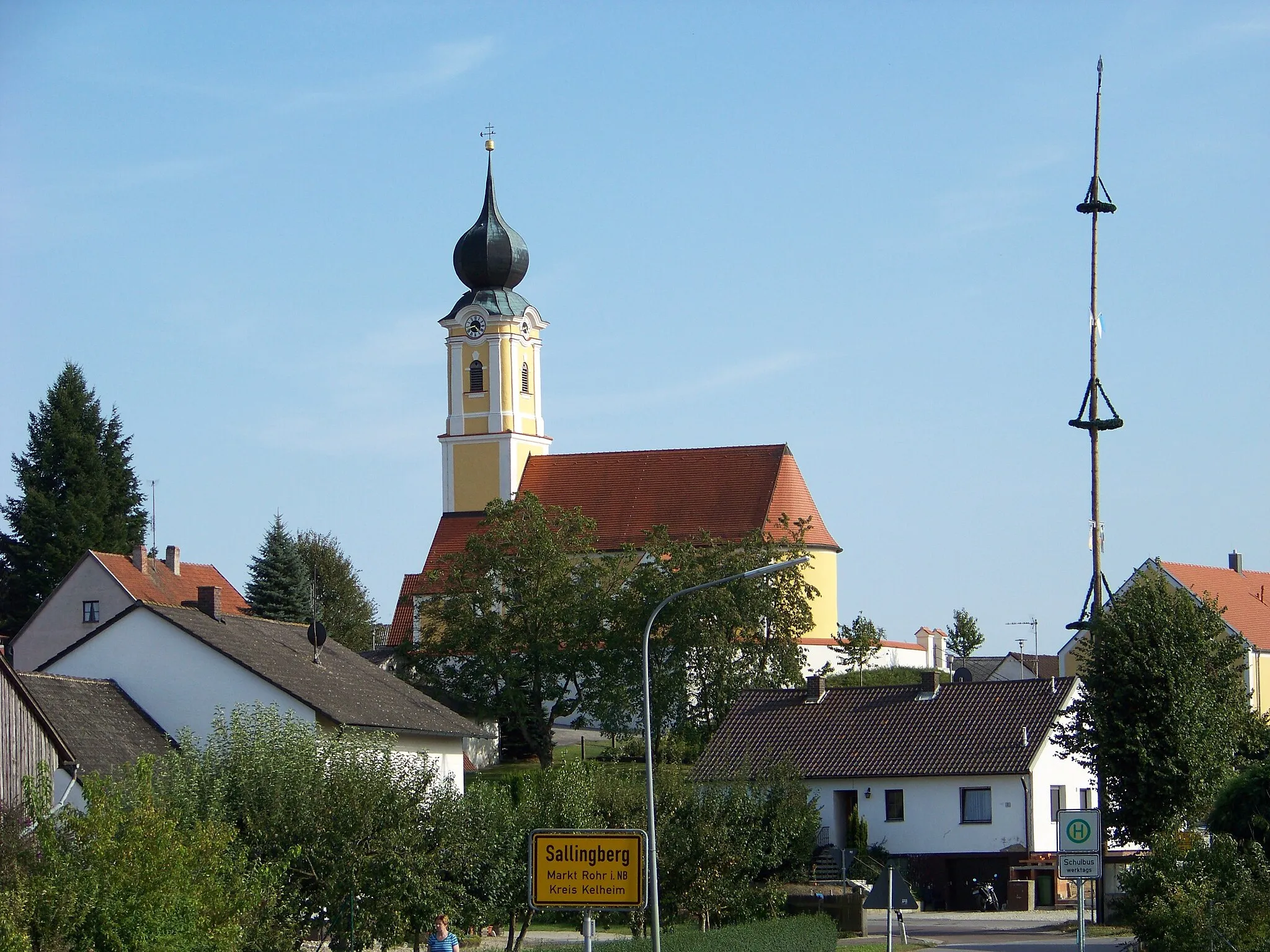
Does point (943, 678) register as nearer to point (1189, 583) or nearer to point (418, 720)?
point (1189, 583)

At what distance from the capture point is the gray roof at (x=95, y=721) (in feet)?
104

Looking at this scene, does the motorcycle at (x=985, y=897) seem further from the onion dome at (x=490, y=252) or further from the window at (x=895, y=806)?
the onion dome at (x=490, y=252)

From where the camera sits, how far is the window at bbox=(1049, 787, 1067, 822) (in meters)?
45.7

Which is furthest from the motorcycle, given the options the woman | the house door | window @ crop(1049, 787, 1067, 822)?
the woman

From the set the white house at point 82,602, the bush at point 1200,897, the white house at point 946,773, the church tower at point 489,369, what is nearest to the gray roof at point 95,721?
the white house at point 946,773

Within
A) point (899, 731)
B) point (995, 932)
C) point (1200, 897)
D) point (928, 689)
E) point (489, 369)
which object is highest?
point (489, 369)

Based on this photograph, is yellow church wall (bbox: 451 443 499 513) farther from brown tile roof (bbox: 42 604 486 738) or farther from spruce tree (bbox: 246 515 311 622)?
brown tile roof (bbox: 42 604 486 738)

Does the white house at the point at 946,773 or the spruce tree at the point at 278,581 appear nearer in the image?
the white house at the point at 946,773

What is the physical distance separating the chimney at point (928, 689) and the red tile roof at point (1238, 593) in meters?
28.4

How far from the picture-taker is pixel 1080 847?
2228cm

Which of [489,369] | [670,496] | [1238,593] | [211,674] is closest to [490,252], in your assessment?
[489,369]

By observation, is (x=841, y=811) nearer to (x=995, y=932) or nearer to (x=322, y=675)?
(x=995, y=932)

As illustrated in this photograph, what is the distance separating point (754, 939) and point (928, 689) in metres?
24.7

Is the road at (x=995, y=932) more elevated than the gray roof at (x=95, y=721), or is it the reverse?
the gray roof at (x=95, y=721)
